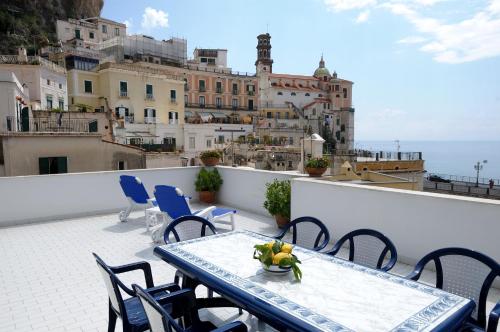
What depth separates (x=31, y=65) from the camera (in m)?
24.3

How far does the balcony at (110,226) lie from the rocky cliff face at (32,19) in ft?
118

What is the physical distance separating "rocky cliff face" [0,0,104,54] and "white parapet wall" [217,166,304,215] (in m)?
36.6

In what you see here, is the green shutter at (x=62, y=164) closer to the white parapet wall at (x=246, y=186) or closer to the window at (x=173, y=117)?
the white parapet wall at (x=246, y=186)

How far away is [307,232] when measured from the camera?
144 inches

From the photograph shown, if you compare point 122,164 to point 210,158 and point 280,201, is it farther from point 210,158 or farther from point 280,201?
point 280,201

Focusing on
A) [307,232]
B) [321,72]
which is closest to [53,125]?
[307,232]

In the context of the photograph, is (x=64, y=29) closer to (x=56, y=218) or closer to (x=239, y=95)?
(x=239, y=95)

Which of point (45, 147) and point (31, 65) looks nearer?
point (45, 147)

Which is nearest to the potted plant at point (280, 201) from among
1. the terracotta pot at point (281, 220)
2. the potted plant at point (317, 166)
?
the terracotta pot at point (281, 220)

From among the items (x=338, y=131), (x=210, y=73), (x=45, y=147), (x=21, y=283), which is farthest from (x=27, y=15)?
(x=21, y=283)

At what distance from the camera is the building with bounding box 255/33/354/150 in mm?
57156

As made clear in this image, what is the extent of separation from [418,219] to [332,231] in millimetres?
1517

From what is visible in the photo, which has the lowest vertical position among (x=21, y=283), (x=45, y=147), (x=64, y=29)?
(x=21, y=283)

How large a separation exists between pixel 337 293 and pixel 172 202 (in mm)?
3988
